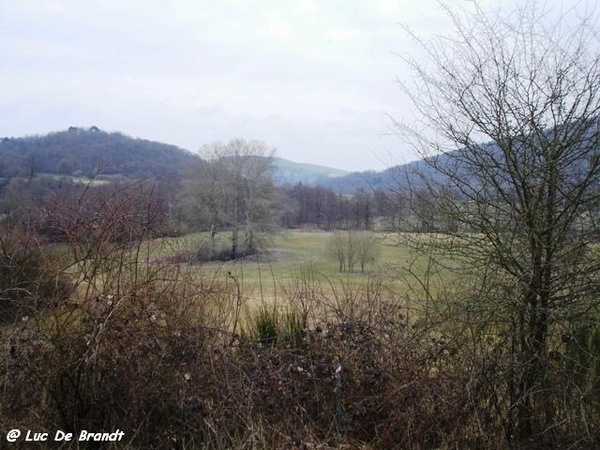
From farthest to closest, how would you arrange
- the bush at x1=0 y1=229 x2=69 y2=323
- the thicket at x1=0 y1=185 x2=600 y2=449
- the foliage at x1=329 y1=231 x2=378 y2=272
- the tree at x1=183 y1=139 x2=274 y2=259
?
the tree at x1=183 y1=139 x2=274 y2=259 < the foliage at x1=329 y1=231 x2=378 y2=272 < the bush at x1=0 y1=229 x2=69 y2=323 < the thicket at x1=0 y1=185 x2=600 y2=449

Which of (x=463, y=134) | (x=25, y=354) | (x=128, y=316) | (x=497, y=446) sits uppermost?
(x=463, y=134)

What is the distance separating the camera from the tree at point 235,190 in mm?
44628

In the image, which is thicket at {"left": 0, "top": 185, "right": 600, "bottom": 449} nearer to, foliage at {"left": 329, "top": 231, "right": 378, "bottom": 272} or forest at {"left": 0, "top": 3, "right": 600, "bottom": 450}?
forest at {"left": 0, "top": 3, "right": 600, "bottom": 450}

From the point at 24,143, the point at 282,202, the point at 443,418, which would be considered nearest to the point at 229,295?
Result: the point at 443,418

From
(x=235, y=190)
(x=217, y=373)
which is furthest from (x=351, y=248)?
(x=217, y=373)

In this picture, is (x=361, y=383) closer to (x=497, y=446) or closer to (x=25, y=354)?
(x=497, y=446)

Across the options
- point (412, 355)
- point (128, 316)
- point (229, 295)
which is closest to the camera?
point (128, 316)

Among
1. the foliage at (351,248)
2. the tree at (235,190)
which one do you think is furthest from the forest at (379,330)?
the tree at (235,190)

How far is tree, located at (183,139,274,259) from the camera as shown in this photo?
146 ft

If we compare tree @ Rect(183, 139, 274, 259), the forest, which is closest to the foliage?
tree @ Rect(183, 139, 274, 259)

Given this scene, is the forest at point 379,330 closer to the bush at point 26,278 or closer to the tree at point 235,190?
the bush at point 26,278

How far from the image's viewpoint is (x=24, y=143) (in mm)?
80438

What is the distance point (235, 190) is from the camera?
47.9 m

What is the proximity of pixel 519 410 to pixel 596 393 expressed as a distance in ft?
2.31
